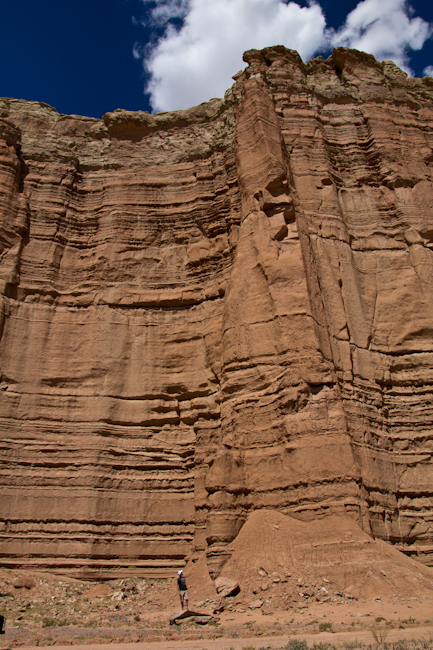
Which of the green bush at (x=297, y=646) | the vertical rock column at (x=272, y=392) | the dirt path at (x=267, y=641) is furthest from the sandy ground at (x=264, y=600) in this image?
the vertical rock column at (x=272, y=392)

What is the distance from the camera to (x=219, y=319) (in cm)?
1562

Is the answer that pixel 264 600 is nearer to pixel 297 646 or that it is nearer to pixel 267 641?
pixel 267 641

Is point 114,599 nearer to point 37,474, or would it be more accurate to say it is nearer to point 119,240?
point 37,474

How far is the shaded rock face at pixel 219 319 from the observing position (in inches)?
471

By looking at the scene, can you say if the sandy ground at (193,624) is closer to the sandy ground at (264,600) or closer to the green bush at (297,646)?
the sandy ground at (264,600)

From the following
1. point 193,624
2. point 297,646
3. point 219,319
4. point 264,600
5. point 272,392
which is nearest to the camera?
point 297,646

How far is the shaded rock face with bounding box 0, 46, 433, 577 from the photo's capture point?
11953 mm

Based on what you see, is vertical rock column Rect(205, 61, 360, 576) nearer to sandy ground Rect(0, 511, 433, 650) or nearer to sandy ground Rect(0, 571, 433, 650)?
sandy ground Rect(0, 511, 433, 650)

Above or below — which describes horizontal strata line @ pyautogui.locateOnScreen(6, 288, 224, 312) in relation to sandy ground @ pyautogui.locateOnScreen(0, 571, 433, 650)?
above

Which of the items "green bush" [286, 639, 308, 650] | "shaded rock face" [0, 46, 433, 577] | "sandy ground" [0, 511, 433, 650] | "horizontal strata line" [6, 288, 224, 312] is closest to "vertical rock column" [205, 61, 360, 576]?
"shaded rock face" [0, 46, 433, 577]

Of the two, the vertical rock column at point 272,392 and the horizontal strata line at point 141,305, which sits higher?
the horizontal strata line at point 141,305

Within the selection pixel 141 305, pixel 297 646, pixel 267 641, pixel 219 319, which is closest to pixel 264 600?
pixel 267 641

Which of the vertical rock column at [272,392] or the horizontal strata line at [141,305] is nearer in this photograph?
the vertical rock column at [272,392]

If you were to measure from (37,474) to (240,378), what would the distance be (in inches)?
242
